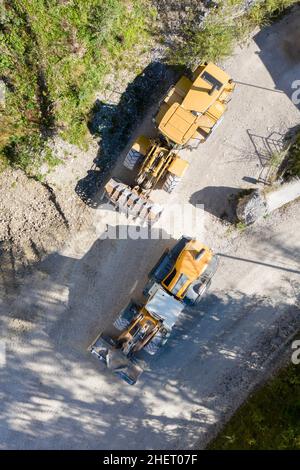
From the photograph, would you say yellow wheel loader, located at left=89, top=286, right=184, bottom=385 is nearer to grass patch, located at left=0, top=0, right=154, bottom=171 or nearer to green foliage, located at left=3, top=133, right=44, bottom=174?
green foliage, located at left=3, top=133, right=44, bottom=174

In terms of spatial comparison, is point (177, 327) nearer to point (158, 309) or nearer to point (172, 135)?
point (158, 309)

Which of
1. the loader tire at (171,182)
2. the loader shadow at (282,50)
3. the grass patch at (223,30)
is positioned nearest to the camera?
the loader tire at (171,182)

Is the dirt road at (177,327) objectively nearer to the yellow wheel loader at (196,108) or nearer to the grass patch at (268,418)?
the grass patch at (268,418)

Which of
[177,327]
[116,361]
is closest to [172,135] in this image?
[177,327]

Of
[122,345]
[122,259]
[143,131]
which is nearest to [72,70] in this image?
[143,131]

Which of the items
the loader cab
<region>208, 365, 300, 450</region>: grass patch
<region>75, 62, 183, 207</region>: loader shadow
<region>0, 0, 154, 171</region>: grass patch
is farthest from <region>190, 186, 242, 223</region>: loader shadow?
<region>208, 365, 300, 450</region>: grass patch

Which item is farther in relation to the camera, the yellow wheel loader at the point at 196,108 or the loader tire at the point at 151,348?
the loader tire at the point at 151,348

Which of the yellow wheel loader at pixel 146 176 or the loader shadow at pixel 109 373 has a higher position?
the yellow wheel loader at pixel 146 176

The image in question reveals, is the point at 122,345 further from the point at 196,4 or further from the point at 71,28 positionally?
the point at 196,4

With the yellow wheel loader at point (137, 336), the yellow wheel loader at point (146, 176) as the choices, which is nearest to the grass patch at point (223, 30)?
the yellow wheel loader at point (146, 176)
